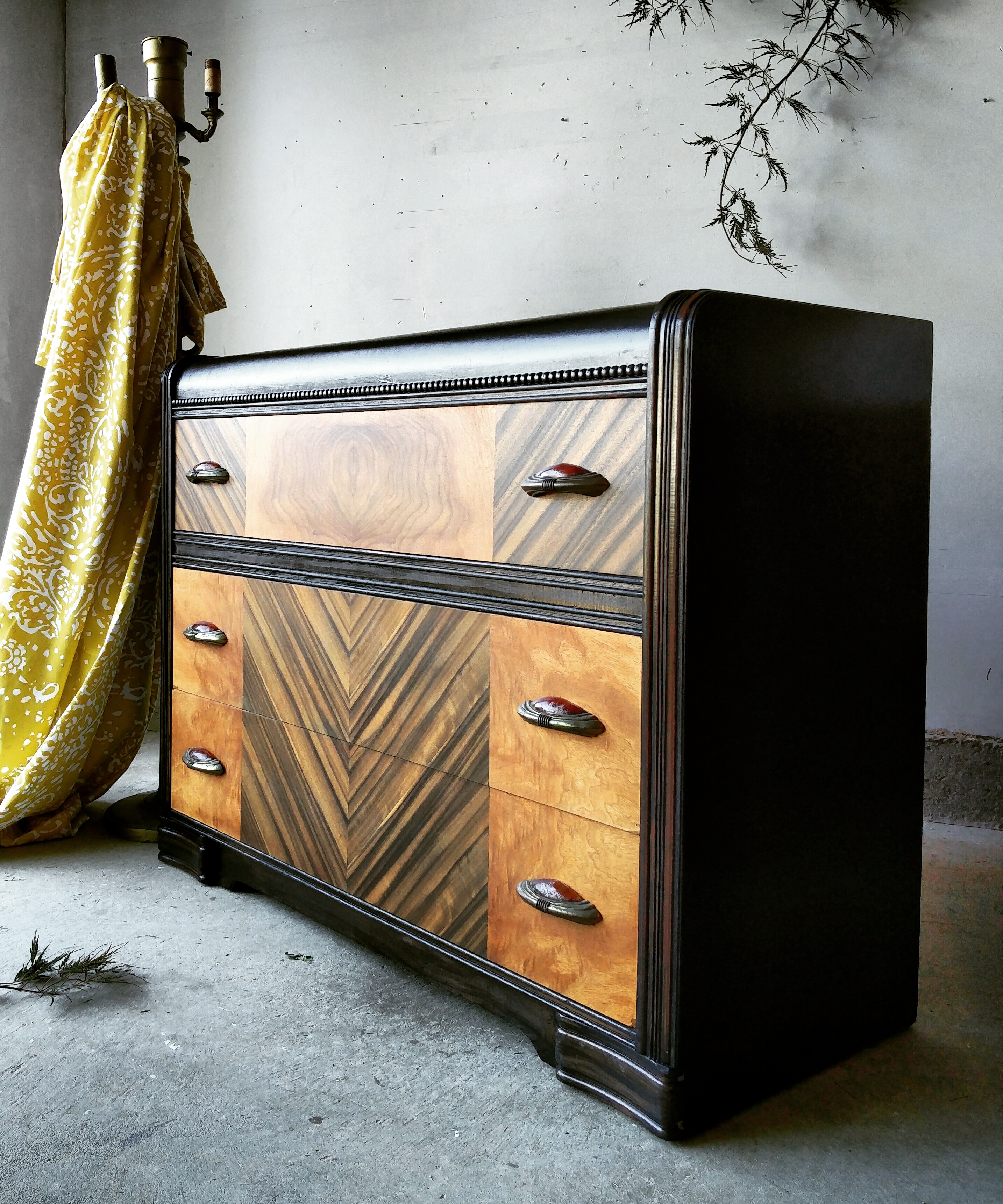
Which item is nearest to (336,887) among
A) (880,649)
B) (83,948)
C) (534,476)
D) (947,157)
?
(83,948)

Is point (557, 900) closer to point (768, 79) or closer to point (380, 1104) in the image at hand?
point (380, 1104)

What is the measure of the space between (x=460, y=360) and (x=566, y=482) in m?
0.29

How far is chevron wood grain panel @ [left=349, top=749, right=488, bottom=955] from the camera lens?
1.57 m

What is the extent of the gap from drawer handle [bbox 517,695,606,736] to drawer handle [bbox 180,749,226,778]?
87 cm

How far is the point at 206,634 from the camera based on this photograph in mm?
2102

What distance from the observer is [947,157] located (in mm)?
2404

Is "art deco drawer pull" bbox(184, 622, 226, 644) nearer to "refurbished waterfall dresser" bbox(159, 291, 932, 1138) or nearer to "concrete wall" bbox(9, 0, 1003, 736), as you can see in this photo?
"refurbished waterfall dresser" bbox(159, 291, 932, 1138)

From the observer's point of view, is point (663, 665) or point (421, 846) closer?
point (663, 665)

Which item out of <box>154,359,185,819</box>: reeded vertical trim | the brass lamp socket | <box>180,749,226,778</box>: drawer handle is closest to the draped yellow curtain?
the brass lamp socket

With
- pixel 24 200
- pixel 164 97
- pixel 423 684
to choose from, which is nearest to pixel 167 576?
pixel 423 684

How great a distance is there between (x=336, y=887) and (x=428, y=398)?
0.84m

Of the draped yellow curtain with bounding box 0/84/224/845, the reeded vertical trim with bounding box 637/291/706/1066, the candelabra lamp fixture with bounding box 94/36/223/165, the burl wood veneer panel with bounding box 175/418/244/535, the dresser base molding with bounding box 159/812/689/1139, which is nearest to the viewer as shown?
the reeded vertical trim with bounding box 637/291/706/1066

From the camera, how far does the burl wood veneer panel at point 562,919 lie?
136 cm

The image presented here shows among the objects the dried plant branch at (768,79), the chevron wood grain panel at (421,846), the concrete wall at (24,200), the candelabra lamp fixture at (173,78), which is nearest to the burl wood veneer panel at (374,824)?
the chevron wood grain panel at (421,846)
